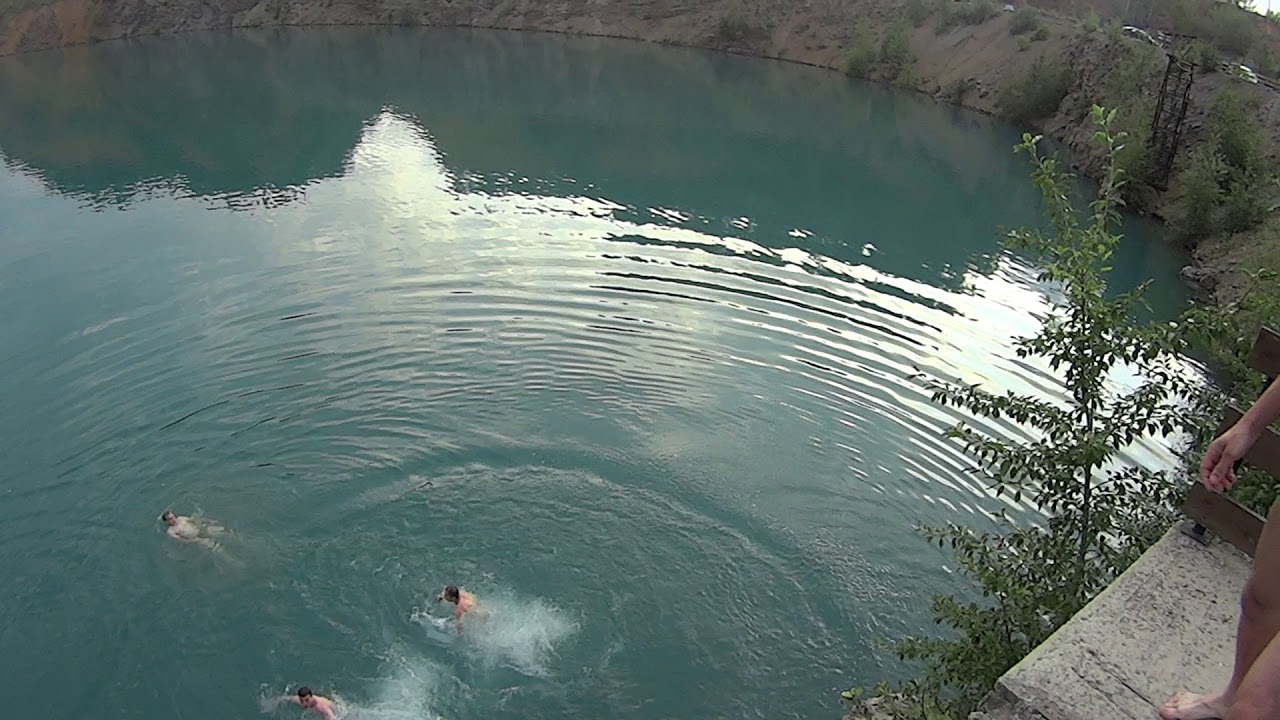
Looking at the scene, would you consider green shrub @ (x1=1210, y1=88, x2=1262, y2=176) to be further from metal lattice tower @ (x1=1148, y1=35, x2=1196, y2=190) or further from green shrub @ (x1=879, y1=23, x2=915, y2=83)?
green shrub @ (x1=879, y1=23, x2=915, y2=83)

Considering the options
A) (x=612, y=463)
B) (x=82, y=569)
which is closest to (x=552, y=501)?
(x=612, y=463)

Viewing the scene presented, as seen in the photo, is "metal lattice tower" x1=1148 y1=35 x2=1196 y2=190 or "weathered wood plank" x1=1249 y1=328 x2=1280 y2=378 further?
"metal lattice tower" x1=1148 y1=35 x2=1196 y2=190

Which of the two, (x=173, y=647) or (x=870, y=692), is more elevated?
(x=870, y=692)

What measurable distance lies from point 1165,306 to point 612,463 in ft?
63.4

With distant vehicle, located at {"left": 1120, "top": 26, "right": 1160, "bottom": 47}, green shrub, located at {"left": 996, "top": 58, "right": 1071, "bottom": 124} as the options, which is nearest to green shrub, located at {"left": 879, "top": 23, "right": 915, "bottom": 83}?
green shrub, located at {"left": 996, "top": 58, "right": 1071, "bottom": 124}

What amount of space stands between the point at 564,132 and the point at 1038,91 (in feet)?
88.8

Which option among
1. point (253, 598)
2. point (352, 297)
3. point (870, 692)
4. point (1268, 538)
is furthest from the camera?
point (352, 297)

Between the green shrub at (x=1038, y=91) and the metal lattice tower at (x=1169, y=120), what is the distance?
403 inches

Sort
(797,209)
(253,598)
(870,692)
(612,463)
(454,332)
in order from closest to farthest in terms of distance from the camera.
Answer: (870,692) → (253,598) → (612,463) → (454,332) → (797,209)

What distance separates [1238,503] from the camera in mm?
6305

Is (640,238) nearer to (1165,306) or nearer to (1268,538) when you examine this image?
(1165,306)

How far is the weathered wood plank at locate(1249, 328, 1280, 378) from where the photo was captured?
231 inches

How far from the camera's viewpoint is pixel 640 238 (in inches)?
1102

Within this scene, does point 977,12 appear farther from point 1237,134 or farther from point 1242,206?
point 1242,206
